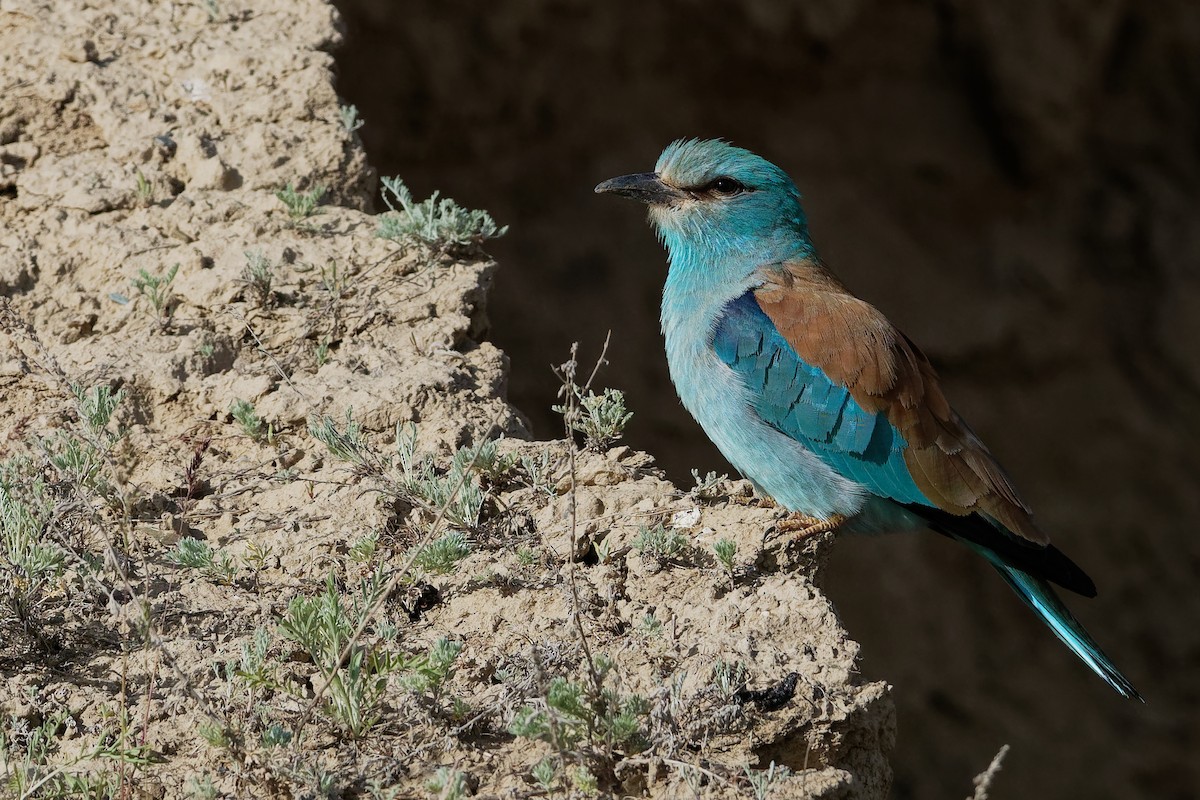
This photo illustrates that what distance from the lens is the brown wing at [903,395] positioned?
3.55 metres

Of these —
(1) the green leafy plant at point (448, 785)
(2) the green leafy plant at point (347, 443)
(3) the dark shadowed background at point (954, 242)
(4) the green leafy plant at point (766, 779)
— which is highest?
(2) the green leafy plant at point (347, 443)

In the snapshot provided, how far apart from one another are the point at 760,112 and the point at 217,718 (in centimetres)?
575

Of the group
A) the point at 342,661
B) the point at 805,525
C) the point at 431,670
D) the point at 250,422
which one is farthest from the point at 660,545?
the point at 250,422

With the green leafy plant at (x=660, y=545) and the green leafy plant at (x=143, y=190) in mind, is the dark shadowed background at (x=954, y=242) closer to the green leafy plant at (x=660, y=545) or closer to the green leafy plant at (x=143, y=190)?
the green leafy plant at (x=143, y=190)

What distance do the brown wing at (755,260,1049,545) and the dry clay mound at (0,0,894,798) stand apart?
45 cm

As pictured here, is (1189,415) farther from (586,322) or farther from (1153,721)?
(586,322)

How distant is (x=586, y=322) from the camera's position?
22.9ft

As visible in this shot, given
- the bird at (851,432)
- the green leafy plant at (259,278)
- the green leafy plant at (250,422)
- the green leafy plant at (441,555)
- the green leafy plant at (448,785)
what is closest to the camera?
the green leafy plant at (448,785)

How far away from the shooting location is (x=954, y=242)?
780cm

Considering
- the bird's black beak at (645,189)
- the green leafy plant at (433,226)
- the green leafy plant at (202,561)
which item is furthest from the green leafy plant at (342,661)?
the bird's black beak at (645,189)

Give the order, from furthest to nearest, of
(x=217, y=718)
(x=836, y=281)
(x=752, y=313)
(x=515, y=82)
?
(x=515, y=82), (x=836, y=281), (x=752, y=313), (x=217, y=718)

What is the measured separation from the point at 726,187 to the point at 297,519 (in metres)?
1.74

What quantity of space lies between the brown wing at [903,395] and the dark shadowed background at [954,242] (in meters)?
3.13

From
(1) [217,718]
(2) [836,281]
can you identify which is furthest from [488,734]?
(2) [836,281]
